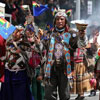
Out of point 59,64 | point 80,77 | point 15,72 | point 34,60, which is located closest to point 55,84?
point 59,64

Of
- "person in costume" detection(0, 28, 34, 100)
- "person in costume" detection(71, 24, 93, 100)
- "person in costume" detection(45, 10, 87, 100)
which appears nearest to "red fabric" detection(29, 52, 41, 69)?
"person in costume" detection(0, 28, 34, 100)

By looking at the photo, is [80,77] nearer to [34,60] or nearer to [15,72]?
[34,60]

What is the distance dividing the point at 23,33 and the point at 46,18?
10.4m

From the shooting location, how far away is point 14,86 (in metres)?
6.46

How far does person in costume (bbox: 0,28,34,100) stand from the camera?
6367 mm

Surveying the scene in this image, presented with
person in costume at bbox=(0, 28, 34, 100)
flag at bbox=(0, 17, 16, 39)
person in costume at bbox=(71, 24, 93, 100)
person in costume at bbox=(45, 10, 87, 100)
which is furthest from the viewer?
person in costume at bbox=(71, 24, 93, 100)

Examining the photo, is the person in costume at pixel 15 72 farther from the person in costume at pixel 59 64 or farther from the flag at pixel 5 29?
the flag at pixel 5 29

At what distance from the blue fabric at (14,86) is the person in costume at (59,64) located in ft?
1.58

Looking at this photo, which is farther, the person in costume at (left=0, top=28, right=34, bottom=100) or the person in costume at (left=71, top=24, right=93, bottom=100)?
the person in costume at (left=71, top=24, right=93, bottom=100)

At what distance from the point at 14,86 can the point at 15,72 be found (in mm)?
269

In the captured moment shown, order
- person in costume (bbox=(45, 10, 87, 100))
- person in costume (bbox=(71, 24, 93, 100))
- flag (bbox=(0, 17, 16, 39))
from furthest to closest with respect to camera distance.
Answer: person in costume (bbox=(71, 24, 93, 100)) < person in costume (bbox=(45, 10, 87, 100)) < flag (bbox=(0, 17, 16, 39))

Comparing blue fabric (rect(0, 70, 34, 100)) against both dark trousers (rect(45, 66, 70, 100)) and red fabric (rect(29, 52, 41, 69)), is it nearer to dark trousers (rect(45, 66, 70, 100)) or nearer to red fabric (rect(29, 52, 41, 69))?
red fabric (rect(29, 52, 41, 69))

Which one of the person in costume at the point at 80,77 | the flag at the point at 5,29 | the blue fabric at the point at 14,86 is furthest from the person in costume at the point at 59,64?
the person in costume at the point at 80,77

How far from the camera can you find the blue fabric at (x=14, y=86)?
643cm
